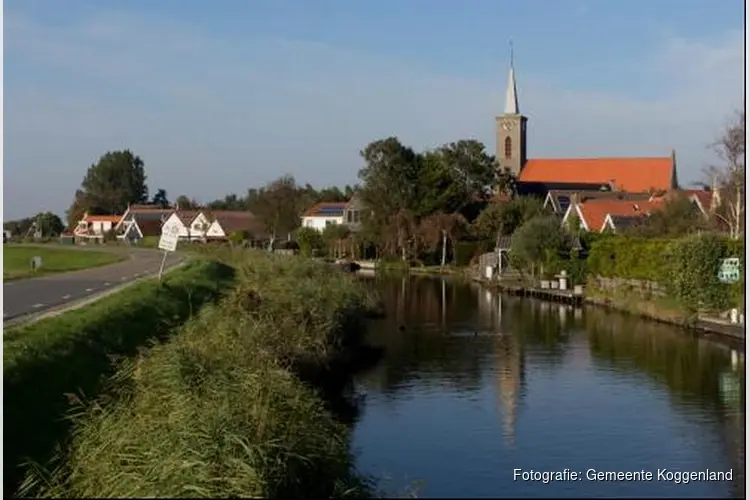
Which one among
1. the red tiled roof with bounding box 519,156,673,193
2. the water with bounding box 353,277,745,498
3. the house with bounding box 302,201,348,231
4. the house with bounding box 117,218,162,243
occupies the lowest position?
the water with bounding box 353,277,745,498

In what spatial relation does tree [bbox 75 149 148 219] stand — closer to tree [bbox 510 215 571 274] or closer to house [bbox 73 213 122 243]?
house [bbox 73 213 122 243]

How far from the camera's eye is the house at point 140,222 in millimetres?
82000

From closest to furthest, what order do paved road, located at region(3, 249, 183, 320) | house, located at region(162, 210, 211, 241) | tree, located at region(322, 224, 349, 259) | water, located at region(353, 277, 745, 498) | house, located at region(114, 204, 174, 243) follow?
water, located at region(353, 277, 745, 498) → paved road, located at region(3, 249, 183, 320) → tree, located at region(322, 224, 349, 259) → house, located at region(162, 210, 211, 241) → house, located at region(114, 204, 174, 243)

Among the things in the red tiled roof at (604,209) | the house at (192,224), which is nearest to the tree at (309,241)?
the house at (192,224)

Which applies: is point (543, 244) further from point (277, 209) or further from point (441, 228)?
point (277, 209)

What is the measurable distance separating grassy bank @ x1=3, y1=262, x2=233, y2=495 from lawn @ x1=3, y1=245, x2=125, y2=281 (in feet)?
48.3

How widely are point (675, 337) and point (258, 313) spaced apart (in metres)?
15.1

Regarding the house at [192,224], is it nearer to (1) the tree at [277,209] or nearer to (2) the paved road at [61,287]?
(1) the tree at [277,209]

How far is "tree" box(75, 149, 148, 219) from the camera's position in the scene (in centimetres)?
10212

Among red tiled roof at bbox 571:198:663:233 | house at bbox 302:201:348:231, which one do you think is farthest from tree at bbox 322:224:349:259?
red tiled roof at bbox 571:198:663:233

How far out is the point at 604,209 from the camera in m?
60.8

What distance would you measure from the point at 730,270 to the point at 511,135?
6815 cm

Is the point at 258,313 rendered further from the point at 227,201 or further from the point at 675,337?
the point at 227,201

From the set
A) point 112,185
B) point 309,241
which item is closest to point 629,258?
point 309,241
